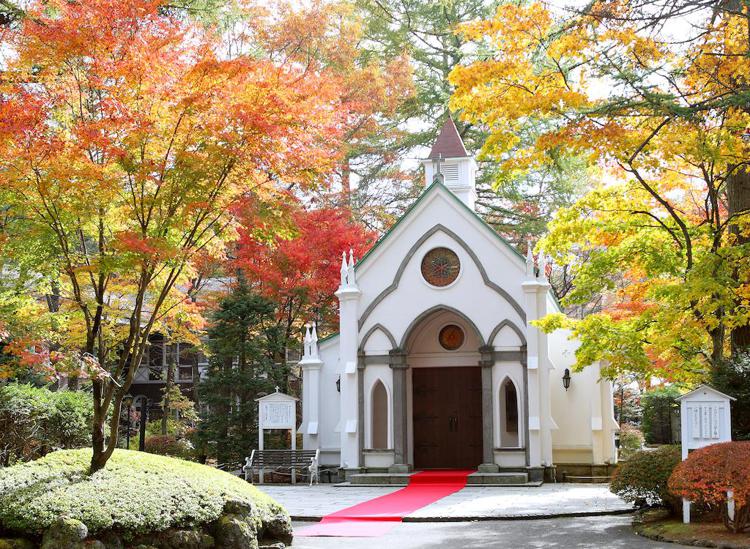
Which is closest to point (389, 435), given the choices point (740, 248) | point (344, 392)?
point (344, 392)

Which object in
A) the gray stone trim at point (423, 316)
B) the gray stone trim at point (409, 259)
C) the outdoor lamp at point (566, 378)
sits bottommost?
the outdoor lamp at point (566, 378)

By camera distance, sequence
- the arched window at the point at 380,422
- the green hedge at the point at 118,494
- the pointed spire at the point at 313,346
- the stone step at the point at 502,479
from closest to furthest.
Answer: the green hedge at the point at 118,494 < the stone step at the point at 502,479 < the arched window at the point at 380,422 < the pointed spire at the point at 313,346

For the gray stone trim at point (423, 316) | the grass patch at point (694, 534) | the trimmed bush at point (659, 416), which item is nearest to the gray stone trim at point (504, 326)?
the gray stone trim at point (423, 316)

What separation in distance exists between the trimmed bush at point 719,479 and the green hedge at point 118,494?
546 cm

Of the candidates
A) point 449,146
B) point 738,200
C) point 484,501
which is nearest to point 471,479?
point 484,501

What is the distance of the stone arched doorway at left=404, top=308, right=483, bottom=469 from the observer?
904 inches

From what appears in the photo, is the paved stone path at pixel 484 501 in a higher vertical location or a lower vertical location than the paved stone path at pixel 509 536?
lower

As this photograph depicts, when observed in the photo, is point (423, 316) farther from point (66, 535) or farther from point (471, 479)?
point (66, 535)

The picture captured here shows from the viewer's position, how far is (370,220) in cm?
3266

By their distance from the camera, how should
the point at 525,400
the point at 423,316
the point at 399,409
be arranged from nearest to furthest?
1. the point at 525,400
2. the point at 399,409
3. the point at 423,316

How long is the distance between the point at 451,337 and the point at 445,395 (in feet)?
5.14

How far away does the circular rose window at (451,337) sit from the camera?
23172mm

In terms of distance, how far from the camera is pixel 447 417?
2311 centimetres

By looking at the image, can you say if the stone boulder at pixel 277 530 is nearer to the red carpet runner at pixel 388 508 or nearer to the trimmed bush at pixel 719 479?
the red carpet runner at pixel 388 508
